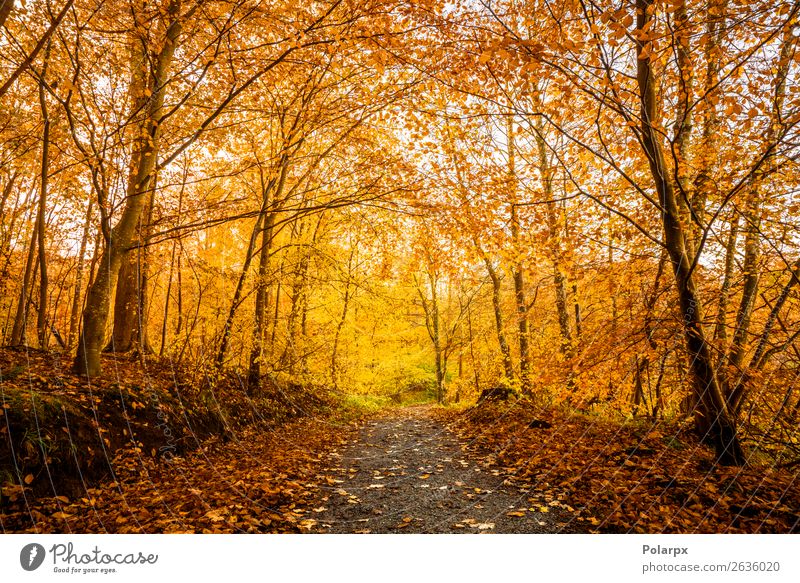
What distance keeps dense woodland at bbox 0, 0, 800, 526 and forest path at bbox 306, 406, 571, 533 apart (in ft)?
5.48

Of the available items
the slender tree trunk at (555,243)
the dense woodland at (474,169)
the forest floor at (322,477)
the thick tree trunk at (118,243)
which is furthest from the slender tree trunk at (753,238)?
the thick tree trunk at (118,243)

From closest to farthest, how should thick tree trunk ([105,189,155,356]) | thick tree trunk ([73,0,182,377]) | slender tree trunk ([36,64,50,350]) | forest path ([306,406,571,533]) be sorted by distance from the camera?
forest path ([306,406,571,533]) < slender tree trunk ([36,64,50,350]) < thick tree trunk ([73,0,182,377]) < thick tree trunk ([105,189,155,356])

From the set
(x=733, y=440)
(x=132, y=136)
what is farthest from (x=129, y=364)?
(x=733, y=440)

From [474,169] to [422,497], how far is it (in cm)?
473

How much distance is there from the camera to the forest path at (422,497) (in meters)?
2.97

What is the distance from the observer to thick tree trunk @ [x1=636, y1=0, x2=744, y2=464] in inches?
142

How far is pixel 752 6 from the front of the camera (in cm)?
338

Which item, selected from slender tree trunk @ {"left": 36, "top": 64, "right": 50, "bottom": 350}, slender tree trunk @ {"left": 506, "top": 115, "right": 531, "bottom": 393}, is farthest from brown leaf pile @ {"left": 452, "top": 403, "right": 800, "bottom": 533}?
slender tree trunk @ {"left": 36, "top": 64, "right": 50, "bottom": 350}

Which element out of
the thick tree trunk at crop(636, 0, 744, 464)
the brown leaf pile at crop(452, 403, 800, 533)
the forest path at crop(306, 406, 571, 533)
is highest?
the thick tree trunk at crop(636, 0, 744, 464)

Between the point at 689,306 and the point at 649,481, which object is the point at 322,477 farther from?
the point at 689,306

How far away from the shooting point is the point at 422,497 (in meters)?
3.58

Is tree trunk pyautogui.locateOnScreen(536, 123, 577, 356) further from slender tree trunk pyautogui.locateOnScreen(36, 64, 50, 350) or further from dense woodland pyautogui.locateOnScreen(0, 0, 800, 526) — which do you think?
slender tree trunk pyautogui.locateOnScreen(36, 64, 50, 350)
